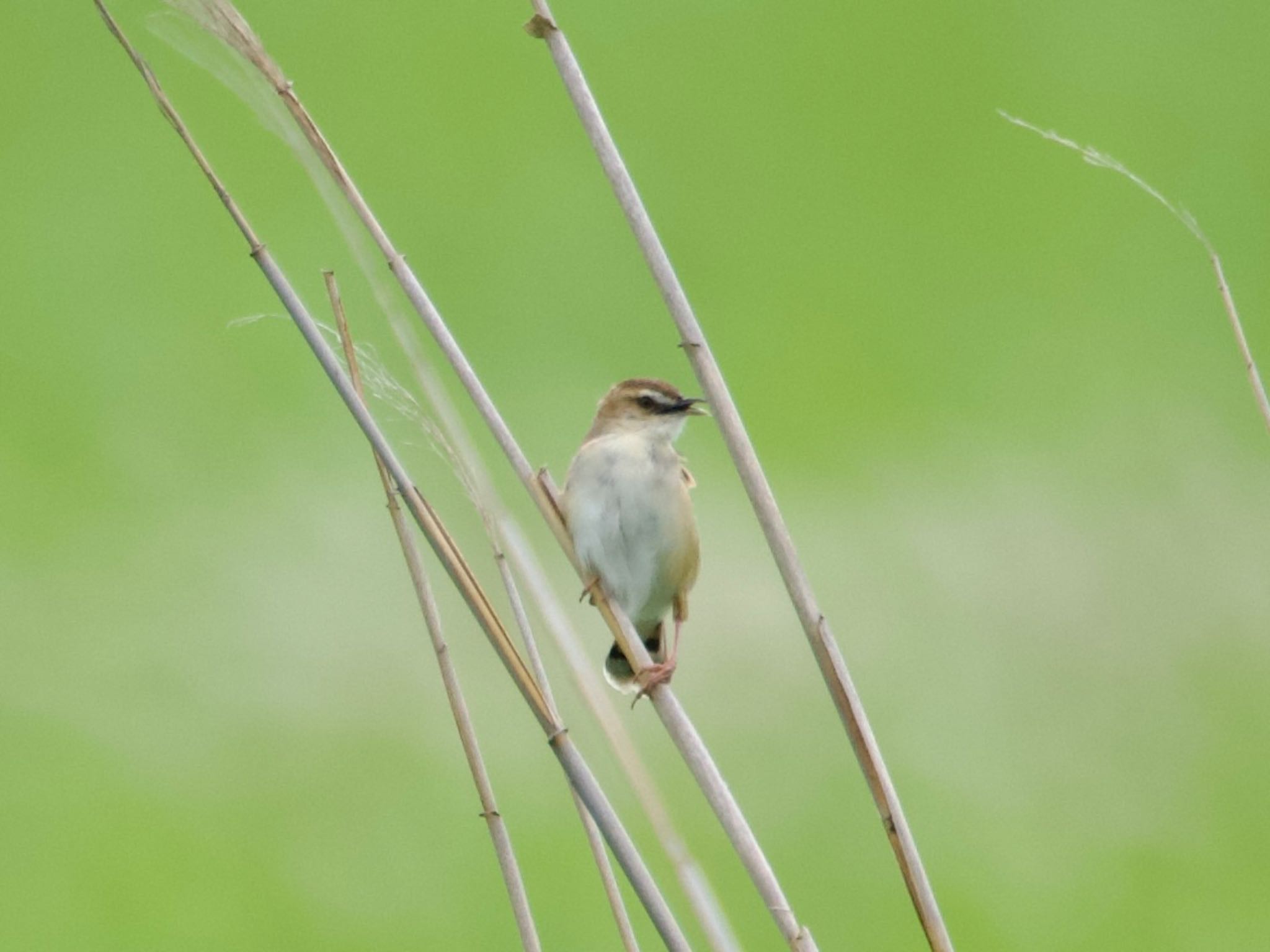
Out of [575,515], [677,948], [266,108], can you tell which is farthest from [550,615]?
[575,515]

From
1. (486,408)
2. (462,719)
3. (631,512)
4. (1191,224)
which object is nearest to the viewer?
(1191,224)

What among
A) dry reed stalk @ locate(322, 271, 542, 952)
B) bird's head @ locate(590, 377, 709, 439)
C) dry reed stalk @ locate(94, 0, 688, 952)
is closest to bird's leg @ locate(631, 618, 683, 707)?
dry reed stalk @ locate(94, 0, 688, 952)

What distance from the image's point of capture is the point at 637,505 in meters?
2.67

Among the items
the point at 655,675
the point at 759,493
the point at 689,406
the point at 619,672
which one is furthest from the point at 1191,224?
the point at 619,672

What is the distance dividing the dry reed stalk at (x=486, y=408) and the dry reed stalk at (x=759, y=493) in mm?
133

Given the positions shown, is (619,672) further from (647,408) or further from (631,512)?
(647,408)

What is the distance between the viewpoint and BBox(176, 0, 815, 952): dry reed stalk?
159 cm

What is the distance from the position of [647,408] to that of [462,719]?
902mm

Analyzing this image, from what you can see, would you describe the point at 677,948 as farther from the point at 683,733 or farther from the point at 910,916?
the point at 910,916

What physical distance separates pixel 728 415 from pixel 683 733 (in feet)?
1.18

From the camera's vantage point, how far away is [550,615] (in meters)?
1.69

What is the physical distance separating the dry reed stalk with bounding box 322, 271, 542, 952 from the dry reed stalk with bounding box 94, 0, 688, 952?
0.19 metres

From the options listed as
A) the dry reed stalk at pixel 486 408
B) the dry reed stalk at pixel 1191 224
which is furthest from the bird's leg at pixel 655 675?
the dry reed stalk at pixel 1191 224

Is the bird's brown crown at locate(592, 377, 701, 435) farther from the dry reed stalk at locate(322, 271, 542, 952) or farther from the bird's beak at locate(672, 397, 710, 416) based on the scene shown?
the dry reed stalk at locate(322, 271, 542, 952)
